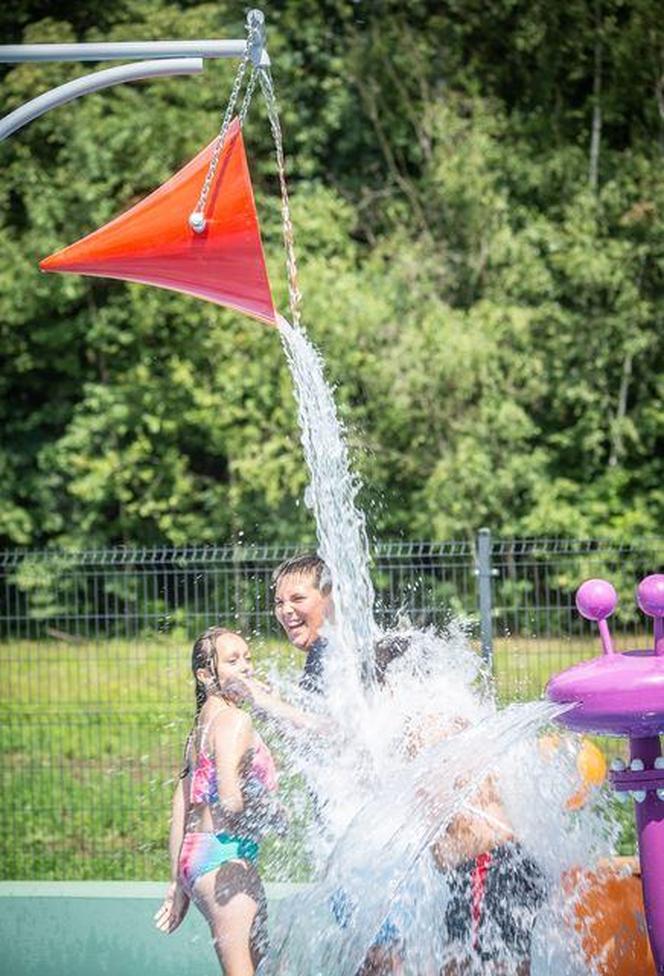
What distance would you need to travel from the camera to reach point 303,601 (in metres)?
4.76

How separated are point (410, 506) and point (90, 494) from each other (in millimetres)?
3188

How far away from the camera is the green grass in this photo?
306 inches

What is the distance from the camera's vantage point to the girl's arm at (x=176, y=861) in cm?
487

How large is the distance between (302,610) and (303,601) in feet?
0.09

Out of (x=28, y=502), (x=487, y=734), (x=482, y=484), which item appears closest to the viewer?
(x=487, y=734)

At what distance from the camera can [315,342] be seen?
14.1m

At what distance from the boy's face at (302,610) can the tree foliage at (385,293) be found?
9.00 m

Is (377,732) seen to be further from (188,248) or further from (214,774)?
(188,248)

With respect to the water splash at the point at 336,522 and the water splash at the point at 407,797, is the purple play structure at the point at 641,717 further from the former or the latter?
the water splash at the point at 336,522

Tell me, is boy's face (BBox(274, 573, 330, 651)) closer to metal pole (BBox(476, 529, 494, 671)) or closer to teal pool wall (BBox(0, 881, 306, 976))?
teal pool wall (BBox(0, 881, 306, 976))

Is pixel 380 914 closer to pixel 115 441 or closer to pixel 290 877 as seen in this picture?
pixel 290 877

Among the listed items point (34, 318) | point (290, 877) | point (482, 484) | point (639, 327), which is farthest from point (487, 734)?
point (34, 318)

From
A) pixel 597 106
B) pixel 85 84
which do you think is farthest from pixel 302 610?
pixel 597 106

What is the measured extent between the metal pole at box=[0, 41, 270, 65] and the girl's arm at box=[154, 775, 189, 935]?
2516 mm
